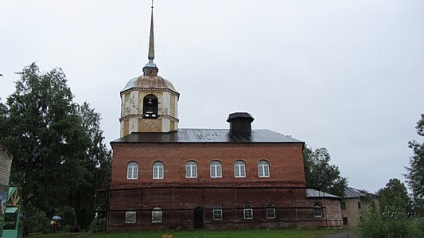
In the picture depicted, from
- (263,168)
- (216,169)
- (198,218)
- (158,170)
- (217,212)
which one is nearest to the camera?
(198,218)

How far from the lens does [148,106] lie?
3366 cm

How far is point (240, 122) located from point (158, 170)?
854 cm

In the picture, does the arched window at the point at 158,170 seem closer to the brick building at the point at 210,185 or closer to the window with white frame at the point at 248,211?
the brick building at the point at 210,185

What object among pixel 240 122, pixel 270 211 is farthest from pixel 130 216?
pixel 240 122

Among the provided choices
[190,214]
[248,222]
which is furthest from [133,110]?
[248,222]

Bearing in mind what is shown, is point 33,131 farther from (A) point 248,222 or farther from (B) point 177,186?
(A) point 248,222

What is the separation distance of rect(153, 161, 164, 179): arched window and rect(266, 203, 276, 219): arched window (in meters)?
8.14

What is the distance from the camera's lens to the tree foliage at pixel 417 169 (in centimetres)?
3216

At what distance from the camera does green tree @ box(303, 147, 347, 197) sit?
42250 mm

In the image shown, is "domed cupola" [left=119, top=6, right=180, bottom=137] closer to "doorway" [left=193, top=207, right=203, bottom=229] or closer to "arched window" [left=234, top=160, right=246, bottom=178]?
"arched window" [left=234, top=160, right=246, bottom=178]

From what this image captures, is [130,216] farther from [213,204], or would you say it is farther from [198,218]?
[213,204]

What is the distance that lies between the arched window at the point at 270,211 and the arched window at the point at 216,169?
4.18 metres

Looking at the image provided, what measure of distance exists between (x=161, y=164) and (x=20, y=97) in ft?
34.8

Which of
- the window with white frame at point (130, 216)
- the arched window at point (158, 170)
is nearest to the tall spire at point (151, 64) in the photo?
the arched window at point (158, 170)
